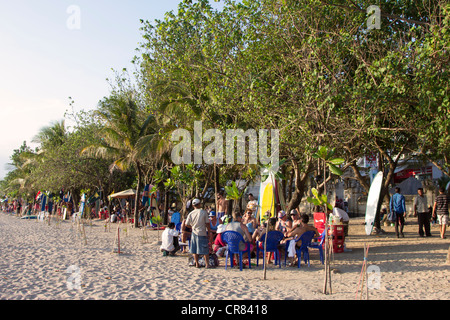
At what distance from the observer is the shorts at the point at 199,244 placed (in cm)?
832

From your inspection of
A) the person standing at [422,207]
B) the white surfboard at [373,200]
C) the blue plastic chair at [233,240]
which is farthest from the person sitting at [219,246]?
the person standing at [422,207]

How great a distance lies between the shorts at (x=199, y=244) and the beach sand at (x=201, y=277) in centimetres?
42

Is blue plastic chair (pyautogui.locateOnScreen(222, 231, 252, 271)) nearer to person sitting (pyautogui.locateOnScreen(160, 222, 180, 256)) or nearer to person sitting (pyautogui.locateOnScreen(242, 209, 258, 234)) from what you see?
person sitting (pyautogui.locateOnScreen(242, 209, 258, 234))

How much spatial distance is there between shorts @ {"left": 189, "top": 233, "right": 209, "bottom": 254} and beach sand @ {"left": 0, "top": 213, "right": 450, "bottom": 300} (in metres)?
0.42

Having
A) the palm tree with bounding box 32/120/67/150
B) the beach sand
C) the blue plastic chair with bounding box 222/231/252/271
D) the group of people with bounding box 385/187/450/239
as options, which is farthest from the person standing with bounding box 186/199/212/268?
the palm tree with bounding box 32/120/67/150

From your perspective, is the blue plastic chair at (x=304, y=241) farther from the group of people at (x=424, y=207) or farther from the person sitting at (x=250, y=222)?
the group of people at (x=424, y=207)

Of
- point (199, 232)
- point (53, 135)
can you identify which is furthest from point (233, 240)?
point (53, 135)

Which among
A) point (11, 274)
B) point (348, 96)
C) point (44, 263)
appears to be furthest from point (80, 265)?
point (348, 96)

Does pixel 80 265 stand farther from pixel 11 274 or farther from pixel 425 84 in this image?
pixel 425 84

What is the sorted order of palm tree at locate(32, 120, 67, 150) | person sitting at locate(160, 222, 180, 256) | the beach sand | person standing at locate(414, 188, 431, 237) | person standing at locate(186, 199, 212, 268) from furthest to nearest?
1. palm tree at locate(32, 120, 67, 150)
2. person standing at locate(414, 188, 431, 237)
3. person sitting at locate(160, 222, 180, 256)
4. person standing at locate(186, 199, 212, 268)
5. the beach sand

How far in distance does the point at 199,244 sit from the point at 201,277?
1.03 metres

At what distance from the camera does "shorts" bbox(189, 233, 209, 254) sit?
832 centimetres

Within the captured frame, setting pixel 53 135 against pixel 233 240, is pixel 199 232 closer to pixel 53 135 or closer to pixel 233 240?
pixel 233 240

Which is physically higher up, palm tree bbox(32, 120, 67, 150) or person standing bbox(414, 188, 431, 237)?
palm tree bbox(32, 120, 67, 150)
